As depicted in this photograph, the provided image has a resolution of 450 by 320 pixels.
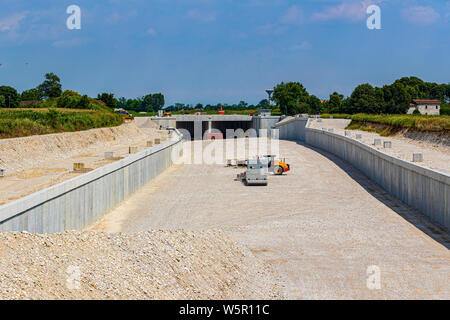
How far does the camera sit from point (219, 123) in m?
156

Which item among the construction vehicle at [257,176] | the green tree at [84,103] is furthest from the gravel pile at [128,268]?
the green tree at [84,103]

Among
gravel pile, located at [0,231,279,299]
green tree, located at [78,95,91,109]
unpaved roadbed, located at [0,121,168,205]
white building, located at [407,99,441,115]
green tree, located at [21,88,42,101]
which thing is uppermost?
green tree, located at [21,88,42,101]

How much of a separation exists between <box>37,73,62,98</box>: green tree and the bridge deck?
138 m

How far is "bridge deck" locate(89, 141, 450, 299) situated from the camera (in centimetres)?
1706

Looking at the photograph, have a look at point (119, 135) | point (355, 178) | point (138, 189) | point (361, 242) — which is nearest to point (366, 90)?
point (119, 135)

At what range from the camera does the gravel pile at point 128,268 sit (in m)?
Answer: 11.9

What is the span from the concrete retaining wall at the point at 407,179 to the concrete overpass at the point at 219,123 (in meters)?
81.8

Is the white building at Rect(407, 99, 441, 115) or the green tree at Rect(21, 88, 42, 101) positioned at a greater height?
the green tree at Rect(21, 88, 42, 101)

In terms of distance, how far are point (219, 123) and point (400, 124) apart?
90649 mm

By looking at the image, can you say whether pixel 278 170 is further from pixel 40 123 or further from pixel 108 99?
pixel 108 99

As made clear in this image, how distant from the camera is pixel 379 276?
17484mm

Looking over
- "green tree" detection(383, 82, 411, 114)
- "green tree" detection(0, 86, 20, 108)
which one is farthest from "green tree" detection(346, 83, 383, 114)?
"green tree" detection(0, 86, 20, 108)

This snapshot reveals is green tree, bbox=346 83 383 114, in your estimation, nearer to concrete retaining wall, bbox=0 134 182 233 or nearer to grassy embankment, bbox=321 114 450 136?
grassy embankment, bbox=321 114 450 136

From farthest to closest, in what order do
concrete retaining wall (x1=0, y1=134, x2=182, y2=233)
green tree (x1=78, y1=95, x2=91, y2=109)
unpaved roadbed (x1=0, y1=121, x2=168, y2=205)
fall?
green tree (x1=78, y1=95, x2=91, y2=109) < unpaved roadbed (x1=0, y1=121, x2=168, y2=205) < concrete retaining wall (x1=0, y1=134, x2=182, y2=233)
